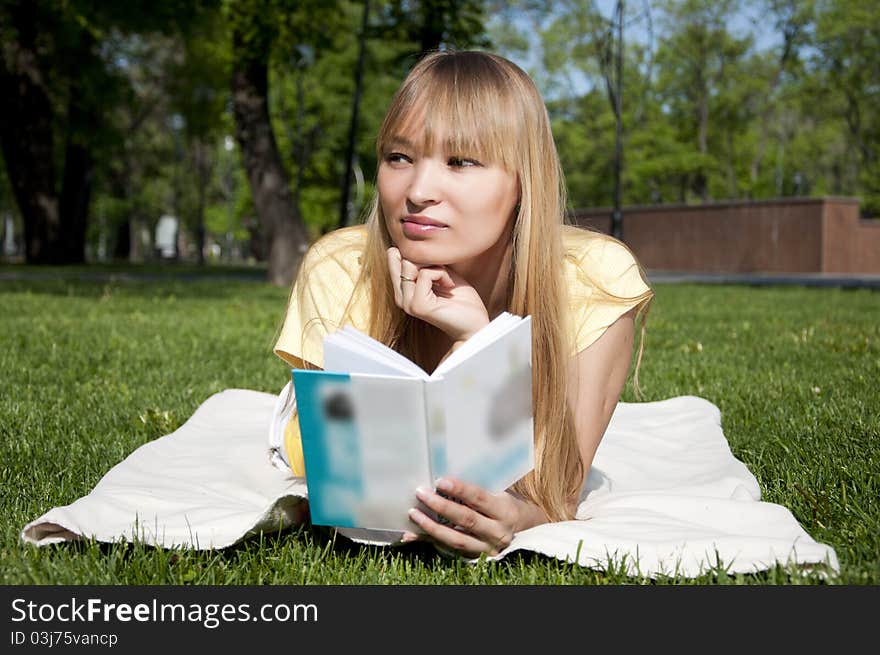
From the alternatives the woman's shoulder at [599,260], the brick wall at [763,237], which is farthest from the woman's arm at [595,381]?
the brick wall at [763,237]

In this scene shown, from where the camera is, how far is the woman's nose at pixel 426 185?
8.61ft

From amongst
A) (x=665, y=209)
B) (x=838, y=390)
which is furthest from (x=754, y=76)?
(x=838, y=390)

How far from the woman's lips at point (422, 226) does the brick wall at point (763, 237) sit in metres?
28.6

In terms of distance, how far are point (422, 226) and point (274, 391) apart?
132 inches

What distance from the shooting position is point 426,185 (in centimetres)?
263

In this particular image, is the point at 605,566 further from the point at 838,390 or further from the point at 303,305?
the point at 838,390

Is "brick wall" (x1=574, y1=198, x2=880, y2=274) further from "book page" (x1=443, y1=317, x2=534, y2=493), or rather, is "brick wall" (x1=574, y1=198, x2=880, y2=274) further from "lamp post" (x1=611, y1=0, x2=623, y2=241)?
"book page" (x1=443, y1=317, x2=534, y2=493)

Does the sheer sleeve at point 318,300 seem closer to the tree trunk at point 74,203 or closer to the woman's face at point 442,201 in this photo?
the woman's face at point 442,201

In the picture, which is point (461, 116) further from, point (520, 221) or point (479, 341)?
point (479, 341)

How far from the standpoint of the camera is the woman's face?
2.65 metres

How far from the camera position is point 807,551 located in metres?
2.49

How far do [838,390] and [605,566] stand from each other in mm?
3235

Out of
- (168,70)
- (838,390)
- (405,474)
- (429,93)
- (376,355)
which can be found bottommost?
(838,390)

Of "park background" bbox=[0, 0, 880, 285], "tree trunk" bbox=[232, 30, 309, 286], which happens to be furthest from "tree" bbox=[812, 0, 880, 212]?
"tree trunk" bbox=[232, 30, 309, 286]
